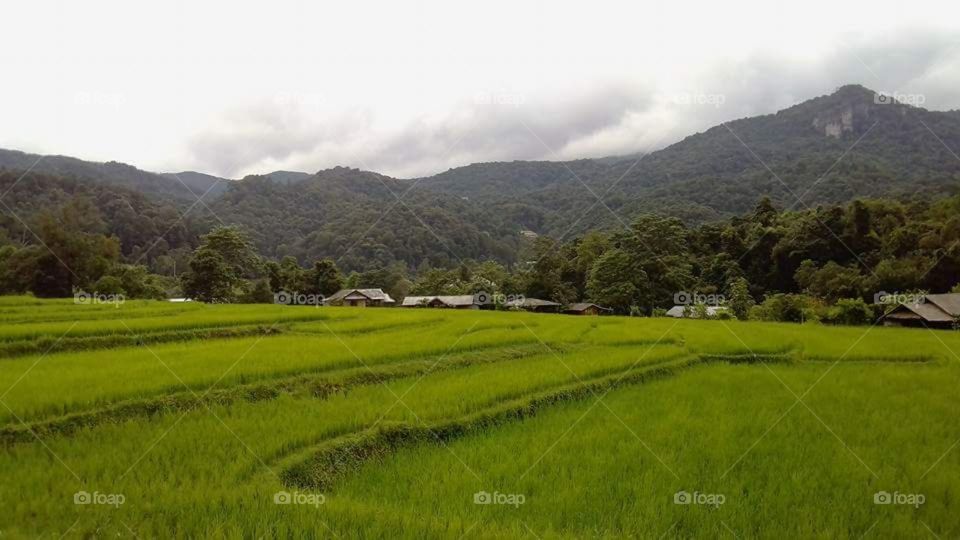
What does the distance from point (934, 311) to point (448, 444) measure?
1117 inches

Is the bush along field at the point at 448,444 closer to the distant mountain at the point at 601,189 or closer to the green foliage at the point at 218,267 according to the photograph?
the distant mountain at the point at 601,189

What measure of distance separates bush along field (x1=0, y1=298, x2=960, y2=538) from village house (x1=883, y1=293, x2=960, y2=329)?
53.6 ft

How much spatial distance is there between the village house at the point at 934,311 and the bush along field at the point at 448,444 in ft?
53.6

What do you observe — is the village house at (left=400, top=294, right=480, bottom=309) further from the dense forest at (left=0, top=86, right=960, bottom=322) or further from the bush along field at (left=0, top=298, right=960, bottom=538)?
the bush along field at (left=0, top=298, right=960, bottom=538)

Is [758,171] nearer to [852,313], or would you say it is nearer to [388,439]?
[852,313]

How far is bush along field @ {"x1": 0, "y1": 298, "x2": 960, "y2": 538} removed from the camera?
383 cm

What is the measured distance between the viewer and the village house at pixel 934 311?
78.3 ft

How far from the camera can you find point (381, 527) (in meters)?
3.35

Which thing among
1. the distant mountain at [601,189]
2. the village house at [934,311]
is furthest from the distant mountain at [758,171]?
the village house at [934,311]

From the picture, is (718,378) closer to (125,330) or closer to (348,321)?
(348,321)

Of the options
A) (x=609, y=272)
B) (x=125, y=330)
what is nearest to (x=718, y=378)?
(x=125, y=330)

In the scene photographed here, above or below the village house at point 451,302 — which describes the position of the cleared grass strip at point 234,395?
above

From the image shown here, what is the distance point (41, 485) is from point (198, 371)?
4018 millimetres

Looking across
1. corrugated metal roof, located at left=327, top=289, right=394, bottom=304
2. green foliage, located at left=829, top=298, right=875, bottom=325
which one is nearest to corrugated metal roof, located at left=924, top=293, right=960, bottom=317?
green foliage, located at left=829, top=298, right=875, bottom=325
